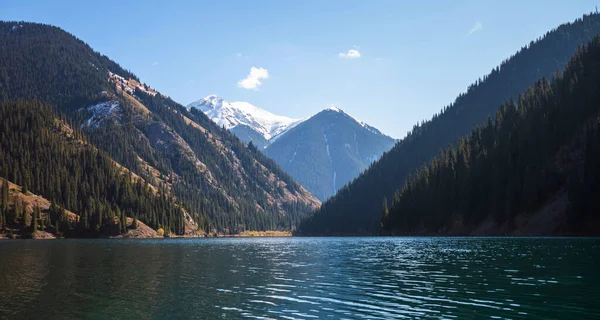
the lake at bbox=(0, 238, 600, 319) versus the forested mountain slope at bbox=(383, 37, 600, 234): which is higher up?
the forested mountain slope at bbox=(383, 37, 600, 234)

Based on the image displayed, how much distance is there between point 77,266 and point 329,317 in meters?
48.1

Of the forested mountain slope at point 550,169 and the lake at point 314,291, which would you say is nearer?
the lake at point 314,291

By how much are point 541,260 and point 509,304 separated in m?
34.8

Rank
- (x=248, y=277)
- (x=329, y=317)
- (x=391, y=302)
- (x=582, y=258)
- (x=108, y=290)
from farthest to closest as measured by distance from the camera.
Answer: (x=582, y=258) < (x=248, y=277) < (x=108, y=290) < (x=391, y=302) < (x=329, y=317)

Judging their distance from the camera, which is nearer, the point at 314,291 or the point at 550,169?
the point at 314,291

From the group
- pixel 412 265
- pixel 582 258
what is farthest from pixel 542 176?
pixel 412 265

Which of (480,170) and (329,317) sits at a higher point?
(480,170)

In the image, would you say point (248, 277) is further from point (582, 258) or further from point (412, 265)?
point (582, 258)

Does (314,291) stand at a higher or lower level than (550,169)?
lower

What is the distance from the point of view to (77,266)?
65062 millimetres

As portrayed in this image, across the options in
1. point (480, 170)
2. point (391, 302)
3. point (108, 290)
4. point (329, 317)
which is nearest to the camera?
point (329, 317)

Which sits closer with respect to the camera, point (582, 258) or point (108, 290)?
point (108, 290)

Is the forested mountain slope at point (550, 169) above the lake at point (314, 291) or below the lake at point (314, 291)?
above

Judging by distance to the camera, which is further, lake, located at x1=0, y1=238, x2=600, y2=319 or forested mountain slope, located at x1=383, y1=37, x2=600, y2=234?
forested mountain slope, located at x1=383, y1=37, x2=600, y2=234
